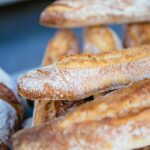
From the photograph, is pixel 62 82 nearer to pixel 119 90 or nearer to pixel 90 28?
pixel 119 90

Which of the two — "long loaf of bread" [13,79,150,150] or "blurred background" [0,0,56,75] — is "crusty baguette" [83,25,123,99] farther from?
"blurred background" [0,0,56,75]

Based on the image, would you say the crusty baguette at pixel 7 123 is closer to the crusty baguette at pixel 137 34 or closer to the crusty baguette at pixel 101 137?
the crusty baguette at pixel 101 137

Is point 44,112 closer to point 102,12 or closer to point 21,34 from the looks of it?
point 102,12

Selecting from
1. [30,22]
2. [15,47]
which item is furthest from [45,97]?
[30,22]

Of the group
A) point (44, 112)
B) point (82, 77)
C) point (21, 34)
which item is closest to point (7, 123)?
point (44, 112)

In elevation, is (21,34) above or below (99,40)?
below

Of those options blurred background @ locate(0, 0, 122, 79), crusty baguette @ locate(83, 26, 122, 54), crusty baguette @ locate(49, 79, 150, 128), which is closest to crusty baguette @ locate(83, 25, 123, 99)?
crusty baguette @ locate(83, 26, 122, 54)

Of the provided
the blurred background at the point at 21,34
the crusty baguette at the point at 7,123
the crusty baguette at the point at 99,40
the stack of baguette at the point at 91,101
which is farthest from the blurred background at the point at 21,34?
the stack of baguette at the point at 91,101
